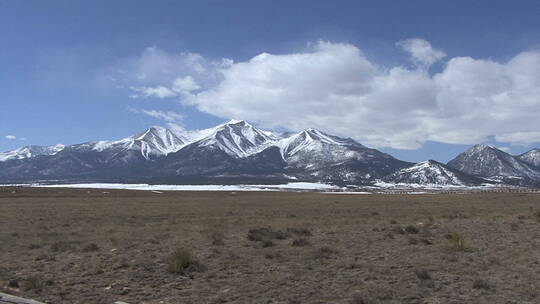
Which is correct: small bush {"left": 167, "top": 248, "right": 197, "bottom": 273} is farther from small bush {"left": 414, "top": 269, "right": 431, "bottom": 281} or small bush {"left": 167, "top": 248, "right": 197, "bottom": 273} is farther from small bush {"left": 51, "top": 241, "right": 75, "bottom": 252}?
small bush {"left": 414, "top": 269, "right": 431, "bottom": 281}

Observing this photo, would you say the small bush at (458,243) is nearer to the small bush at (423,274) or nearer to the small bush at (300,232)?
the small bush at (423,274)

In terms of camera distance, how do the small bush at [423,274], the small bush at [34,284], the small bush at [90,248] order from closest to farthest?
the small bush at [34,284], the small bush at [423,274], the small bush at [90,248]

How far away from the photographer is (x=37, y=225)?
33938 mm

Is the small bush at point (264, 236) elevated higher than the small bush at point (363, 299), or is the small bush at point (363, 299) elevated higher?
the small bush at point (264, 236)

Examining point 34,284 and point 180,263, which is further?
point 180,263

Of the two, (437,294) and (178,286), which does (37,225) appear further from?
(437,294)

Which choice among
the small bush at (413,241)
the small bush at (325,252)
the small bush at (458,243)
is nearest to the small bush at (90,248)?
the small bush at (325,252)

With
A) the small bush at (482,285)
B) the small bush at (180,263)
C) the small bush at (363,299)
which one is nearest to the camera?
the small bush at (363,299)

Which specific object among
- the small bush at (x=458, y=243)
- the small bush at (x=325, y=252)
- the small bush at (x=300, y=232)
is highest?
the small bush at (x=458, y=243)

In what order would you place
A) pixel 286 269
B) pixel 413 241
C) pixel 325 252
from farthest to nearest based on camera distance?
1. pixel 413 241
2. pixel 325 252
3. pixel 286 269

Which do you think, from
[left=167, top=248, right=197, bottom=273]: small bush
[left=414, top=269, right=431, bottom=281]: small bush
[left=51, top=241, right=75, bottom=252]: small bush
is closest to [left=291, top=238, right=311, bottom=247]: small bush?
[left=167, top=248, right=197, bottom=273]: small bush

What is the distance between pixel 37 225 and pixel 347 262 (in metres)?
26.1

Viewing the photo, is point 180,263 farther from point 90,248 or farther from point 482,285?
point 482,285

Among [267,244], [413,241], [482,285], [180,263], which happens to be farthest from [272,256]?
[482,285]
